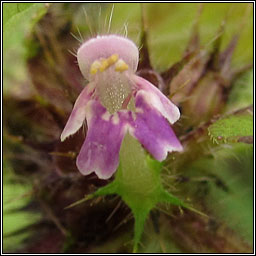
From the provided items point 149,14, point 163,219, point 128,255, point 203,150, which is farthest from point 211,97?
point 149,14

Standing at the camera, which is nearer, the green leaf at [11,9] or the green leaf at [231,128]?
the green leaf at [231,128]

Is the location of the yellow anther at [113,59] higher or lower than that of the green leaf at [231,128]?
higher

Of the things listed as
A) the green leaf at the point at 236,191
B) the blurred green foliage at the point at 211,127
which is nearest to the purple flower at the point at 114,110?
the blurred green foliage at the point at 211,127

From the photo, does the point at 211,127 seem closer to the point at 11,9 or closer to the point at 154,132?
the point at 154,132

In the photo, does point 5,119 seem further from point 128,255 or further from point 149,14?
point 149,14

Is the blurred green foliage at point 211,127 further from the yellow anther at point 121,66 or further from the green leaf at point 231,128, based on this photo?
the yellow anther at point 121,66

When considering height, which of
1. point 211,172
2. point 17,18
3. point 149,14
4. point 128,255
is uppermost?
point 149,14

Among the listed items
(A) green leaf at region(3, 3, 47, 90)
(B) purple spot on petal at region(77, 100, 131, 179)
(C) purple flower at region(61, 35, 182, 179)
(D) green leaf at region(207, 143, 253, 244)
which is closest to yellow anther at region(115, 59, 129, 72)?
(C) purple flower at region(61, 35, 182, 179)
